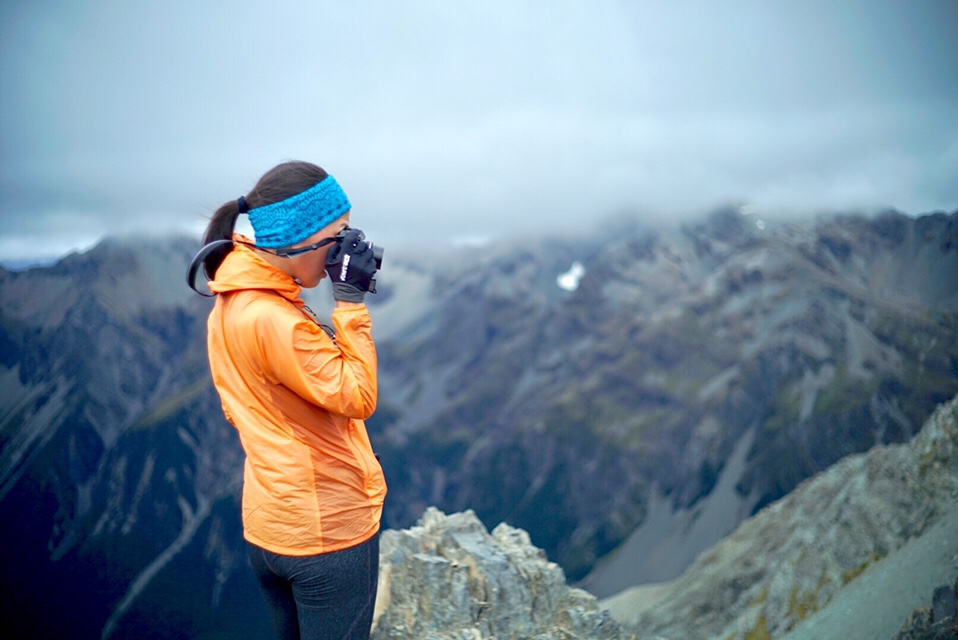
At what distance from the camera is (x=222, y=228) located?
3990 millimetres

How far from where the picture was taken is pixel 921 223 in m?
152

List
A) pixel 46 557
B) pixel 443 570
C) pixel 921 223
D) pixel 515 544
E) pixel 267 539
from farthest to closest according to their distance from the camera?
pixel 921 223, pixel 46 557, pixel 515 544, pixel 443 570, pixel 267 539

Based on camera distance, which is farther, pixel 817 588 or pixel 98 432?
pixel 98 432

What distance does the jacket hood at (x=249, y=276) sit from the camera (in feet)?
11.7

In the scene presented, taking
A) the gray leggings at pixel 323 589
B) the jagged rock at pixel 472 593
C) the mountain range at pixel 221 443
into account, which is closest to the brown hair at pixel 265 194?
the gray leggings at pixel 323 589

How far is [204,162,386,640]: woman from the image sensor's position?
11.4ft

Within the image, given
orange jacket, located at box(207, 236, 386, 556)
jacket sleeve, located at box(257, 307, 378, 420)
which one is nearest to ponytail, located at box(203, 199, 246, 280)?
orange jacket, located at box(207, 236, 386, 556)

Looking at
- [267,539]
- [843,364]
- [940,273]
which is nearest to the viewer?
[267,539]

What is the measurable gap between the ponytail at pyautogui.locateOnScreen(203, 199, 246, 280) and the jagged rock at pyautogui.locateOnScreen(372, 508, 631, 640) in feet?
18.4

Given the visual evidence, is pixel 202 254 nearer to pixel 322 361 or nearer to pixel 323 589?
pixel 322 361

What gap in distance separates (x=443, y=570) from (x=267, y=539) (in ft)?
20.5

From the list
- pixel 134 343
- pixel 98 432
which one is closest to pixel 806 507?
pixel 98 432

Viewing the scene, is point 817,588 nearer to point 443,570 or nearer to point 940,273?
point 443,570

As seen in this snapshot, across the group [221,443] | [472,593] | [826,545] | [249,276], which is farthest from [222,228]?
[221,443]
